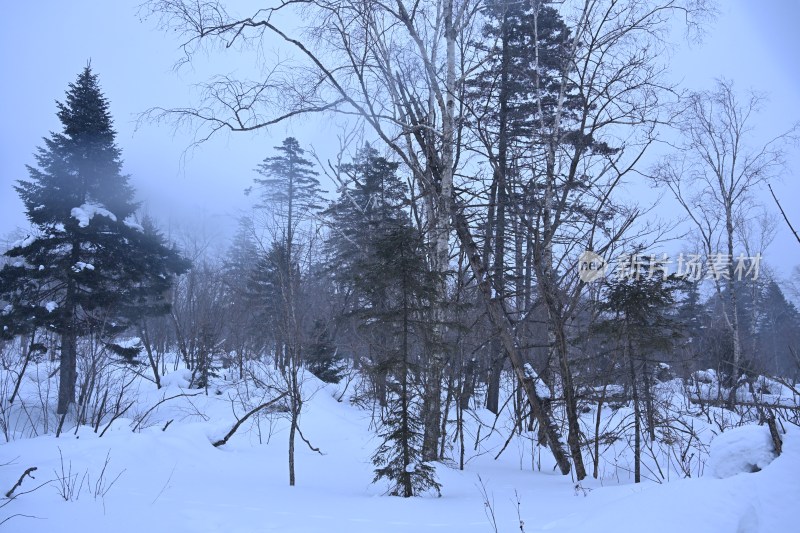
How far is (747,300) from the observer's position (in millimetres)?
45094

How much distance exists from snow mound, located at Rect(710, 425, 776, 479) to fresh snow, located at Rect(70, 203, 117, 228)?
60.5ft

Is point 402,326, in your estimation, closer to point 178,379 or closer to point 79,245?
point 79,245

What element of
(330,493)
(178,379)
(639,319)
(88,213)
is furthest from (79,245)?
(639,319)

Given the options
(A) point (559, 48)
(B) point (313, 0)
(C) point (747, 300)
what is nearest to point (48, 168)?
(B) point (313, 0)

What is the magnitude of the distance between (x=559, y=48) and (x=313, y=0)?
516 cm

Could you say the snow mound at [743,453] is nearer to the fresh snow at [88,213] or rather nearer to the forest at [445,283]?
the forest at [445,283]

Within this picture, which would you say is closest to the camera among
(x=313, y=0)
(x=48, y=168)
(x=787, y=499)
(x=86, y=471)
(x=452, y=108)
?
(x=787, y=499)

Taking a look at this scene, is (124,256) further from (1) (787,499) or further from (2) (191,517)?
(1) (787,499)

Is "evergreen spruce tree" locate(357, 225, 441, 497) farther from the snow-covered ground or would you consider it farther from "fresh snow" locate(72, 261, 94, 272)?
"fresh snow" locate(72, 261, 94, 272)

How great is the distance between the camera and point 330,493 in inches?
280

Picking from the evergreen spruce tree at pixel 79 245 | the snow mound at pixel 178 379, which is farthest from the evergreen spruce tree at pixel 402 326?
the snow mound at pixel 178 379

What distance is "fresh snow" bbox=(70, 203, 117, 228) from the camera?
15680mm

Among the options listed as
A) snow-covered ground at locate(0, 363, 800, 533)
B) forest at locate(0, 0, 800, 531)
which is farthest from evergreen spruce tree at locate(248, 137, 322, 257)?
snow-covered ground at locate(0, 363, 800, 533)

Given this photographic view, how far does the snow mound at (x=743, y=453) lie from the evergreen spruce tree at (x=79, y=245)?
15.7 meters
